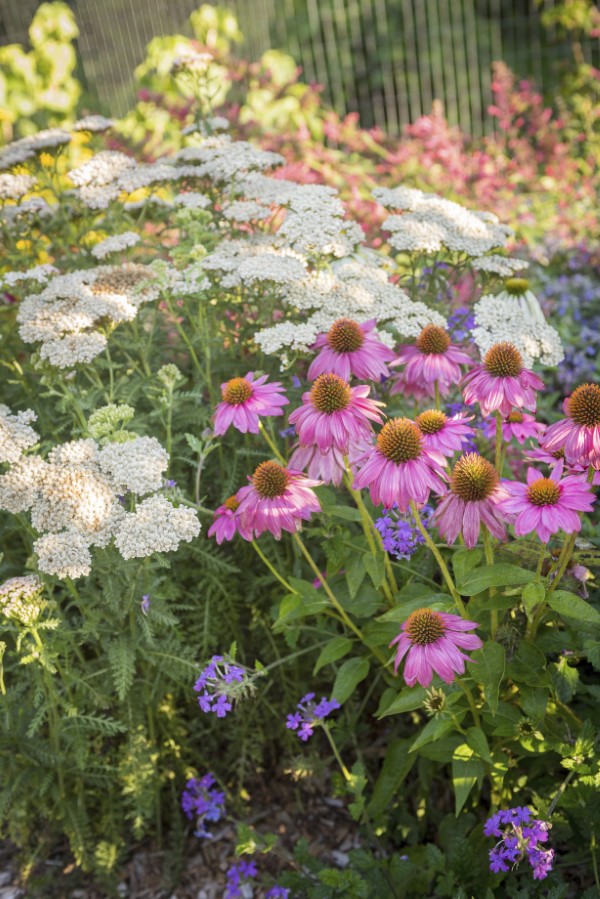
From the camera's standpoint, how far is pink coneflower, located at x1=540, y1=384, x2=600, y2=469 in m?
1.56

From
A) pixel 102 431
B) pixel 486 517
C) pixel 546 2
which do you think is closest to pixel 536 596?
pixel 486 517

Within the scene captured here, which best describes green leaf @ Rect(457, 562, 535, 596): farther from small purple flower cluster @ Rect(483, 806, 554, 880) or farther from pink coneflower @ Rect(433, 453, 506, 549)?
small purple flower cluster @ Rect(483, 806, 554, 880)

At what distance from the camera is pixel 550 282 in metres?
4.24

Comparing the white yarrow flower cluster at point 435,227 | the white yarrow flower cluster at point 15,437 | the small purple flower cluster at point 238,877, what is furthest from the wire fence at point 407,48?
the small purple flower cluster at point 238,877

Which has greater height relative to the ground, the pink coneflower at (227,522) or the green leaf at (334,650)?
the pink coneflower at (227,522)

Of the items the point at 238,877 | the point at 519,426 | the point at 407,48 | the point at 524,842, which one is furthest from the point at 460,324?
the point at 407,48

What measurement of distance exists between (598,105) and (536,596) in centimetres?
613

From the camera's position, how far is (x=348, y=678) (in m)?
1.99

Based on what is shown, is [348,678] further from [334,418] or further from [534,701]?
[334,418]

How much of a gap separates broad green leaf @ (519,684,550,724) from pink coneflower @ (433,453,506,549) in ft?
1.37

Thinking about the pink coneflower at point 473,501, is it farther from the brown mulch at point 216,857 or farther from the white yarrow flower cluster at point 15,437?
the brown mulch at point 216,857

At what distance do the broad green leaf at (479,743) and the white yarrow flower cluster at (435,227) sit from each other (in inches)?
50.4

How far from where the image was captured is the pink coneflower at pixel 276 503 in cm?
171

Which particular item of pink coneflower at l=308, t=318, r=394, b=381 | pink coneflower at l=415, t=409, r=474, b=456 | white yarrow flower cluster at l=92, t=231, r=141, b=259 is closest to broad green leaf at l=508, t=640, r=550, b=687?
pink coneflower at l=415, t=409, r=474, b=456
